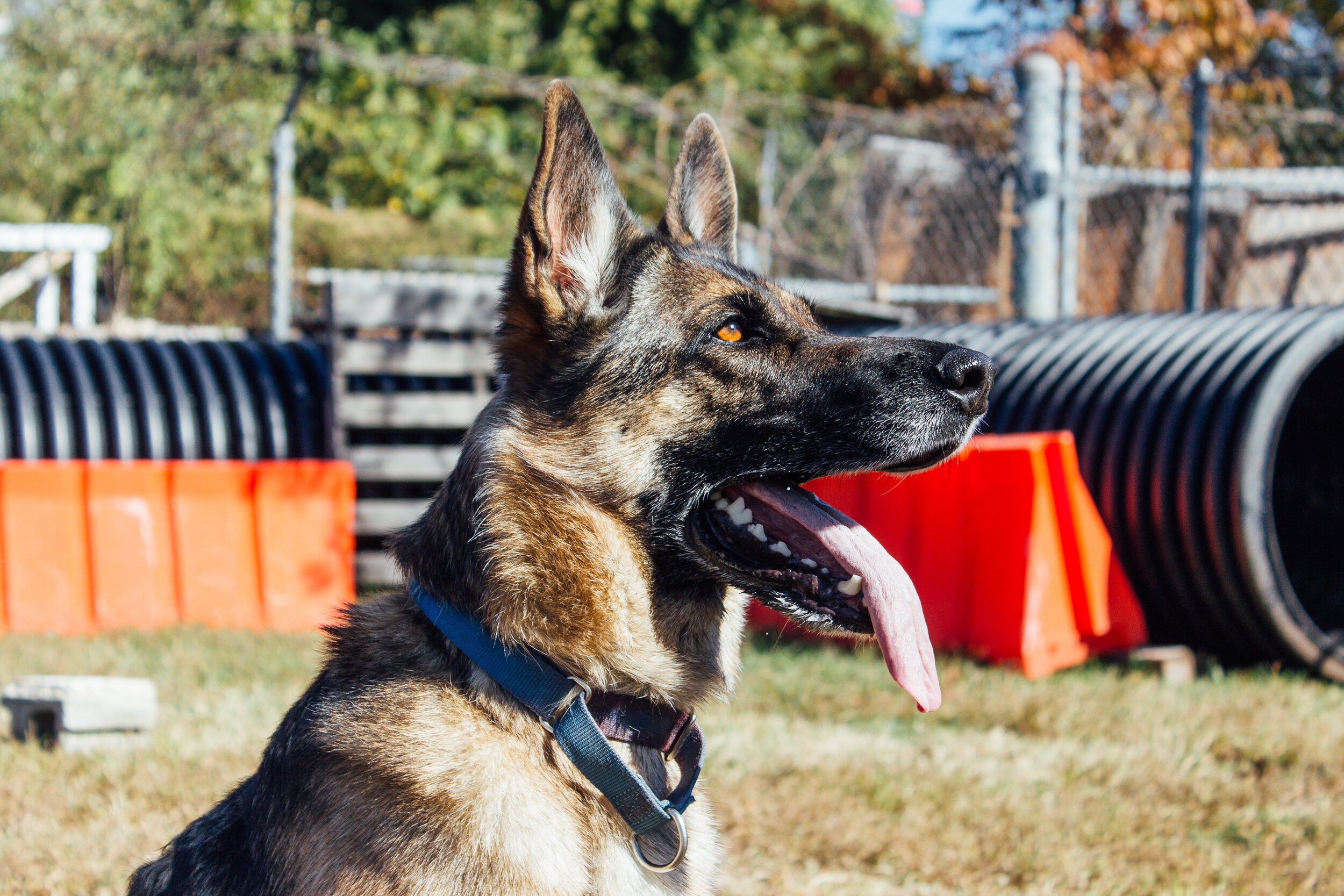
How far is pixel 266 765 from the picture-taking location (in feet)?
7.00

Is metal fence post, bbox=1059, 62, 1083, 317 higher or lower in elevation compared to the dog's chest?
higher

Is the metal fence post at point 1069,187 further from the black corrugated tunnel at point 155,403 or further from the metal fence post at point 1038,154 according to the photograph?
the black corrugated tunnel at point 155,403

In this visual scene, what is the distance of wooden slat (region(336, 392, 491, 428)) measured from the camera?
6469 millimetres

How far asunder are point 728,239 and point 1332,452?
15.2 feet

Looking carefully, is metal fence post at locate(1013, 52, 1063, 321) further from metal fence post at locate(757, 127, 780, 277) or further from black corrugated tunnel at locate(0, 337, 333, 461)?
black corrugated tunnel at locate(0, 337, 333, 461)

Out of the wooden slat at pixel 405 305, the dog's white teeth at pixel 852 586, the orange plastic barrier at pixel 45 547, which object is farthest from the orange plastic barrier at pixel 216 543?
the dog's white teeth at pixel 852 586

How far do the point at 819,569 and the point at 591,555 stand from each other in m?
0.46

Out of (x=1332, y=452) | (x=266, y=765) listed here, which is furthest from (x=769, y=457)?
(x=1332, y=452)

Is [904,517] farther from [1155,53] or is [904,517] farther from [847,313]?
[1155,53]

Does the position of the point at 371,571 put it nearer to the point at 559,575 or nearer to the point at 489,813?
the point at 559,575

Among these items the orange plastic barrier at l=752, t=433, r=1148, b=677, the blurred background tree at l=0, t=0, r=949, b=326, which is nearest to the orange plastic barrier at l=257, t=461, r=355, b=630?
the orange plastic barrier at l=752, t=433, r=1148, b=677

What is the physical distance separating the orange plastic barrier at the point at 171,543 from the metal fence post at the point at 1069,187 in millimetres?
4530

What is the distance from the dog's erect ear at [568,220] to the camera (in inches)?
85.5

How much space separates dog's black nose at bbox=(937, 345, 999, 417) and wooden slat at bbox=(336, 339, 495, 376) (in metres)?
4.43
